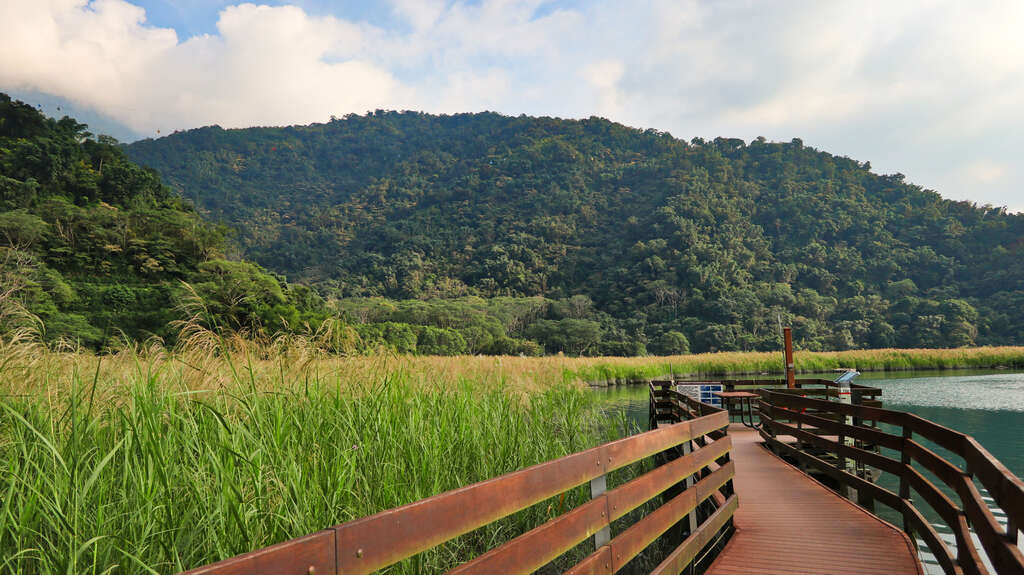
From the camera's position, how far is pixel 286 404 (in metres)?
3.75

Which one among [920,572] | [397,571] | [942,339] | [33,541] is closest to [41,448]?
[33,541]

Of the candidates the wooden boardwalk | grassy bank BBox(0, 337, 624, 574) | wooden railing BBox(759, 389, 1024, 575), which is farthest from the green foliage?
grassy bank BBox(0, 337, 624, 574)

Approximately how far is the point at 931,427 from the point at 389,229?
274 feet

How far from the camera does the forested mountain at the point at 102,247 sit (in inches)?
913

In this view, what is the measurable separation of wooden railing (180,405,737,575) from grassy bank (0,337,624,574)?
2.58 ft

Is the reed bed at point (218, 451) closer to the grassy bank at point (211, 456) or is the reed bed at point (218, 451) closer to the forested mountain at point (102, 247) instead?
the grassy bank at point (211, 456)

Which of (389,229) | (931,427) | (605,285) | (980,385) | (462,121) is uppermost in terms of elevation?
(462,121)

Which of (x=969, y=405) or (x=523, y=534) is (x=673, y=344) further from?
(x=523, y=534)

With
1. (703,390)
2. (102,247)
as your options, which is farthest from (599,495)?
(102,247)

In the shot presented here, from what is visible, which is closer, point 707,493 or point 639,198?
point 707,493

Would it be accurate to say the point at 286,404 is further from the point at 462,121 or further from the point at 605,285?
the point at 462,121

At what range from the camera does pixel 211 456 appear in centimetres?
238

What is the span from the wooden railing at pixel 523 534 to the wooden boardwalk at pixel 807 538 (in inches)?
16.5

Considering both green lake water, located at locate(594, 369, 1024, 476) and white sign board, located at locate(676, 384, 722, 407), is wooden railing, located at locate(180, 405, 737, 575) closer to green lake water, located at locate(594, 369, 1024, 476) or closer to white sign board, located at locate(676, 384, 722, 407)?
green lake water, located at locate(594, 369, 1024, 476)
